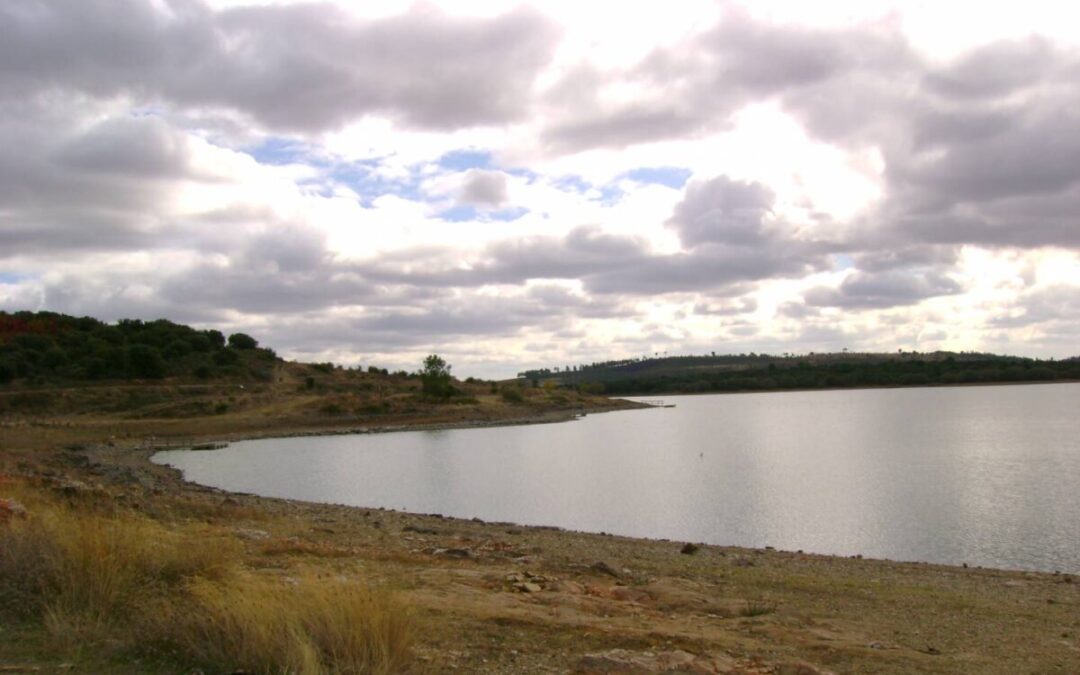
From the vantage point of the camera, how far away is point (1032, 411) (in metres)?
75.2

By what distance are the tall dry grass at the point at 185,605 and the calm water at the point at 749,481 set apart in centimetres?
1451

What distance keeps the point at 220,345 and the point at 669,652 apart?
303 feet

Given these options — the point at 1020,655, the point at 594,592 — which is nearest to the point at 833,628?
the point at 1020,655

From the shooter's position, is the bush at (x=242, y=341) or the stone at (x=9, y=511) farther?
the bush at (x=242, y=341)

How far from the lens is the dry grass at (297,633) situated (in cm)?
589

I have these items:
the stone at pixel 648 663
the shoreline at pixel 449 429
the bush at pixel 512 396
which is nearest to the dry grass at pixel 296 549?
the stone at pixel 648 663

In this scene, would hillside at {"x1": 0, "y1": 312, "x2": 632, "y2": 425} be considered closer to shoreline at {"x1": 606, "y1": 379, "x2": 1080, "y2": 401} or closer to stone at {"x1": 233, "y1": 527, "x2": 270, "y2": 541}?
stone at {"x1": 233, "y1": 527, "x2": 270, "y2": 541}

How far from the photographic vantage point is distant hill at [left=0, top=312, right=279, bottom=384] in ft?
239

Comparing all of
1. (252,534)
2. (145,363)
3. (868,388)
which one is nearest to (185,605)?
(252,534)

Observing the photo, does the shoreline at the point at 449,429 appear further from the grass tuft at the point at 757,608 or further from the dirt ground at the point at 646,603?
the grass tuft at the point at 757,608

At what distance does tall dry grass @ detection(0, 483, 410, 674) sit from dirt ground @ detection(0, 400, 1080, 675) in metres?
0.33

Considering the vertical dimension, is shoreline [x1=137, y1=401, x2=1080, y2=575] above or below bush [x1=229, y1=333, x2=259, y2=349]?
below

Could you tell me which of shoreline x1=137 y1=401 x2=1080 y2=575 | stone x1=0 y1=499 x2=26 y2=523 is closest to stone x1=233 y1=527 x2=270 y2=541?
stone x1=0 y1=499 x2=26 y2=523

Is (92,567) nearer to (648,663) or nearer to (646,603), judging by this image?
(648,663)
